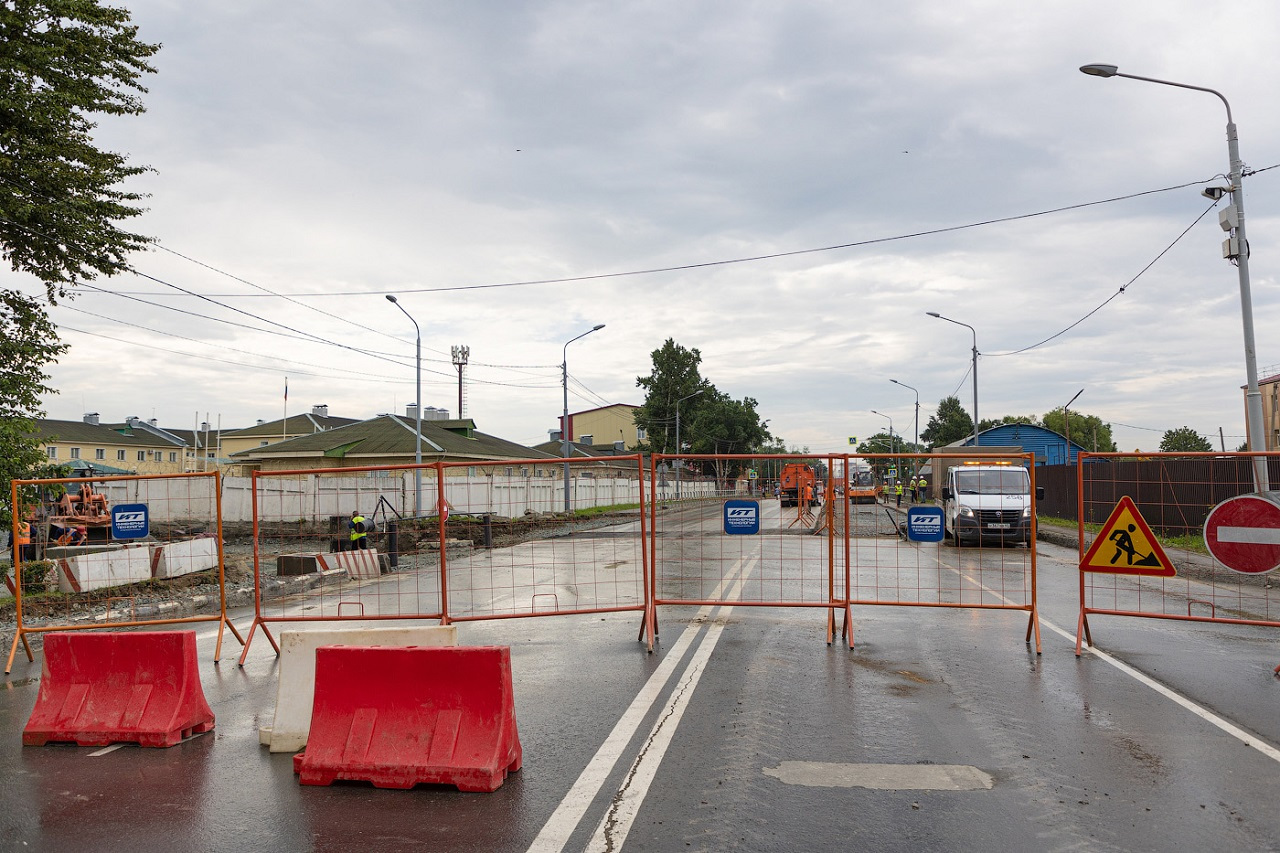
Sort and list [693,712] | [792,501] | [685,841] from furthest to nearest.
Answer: [792,501] < [693,712] < [685,841]

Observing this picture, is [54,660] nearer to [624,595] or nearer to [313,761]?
[313,761]

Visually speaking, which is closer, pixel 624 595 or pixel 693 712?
pixel 693 712

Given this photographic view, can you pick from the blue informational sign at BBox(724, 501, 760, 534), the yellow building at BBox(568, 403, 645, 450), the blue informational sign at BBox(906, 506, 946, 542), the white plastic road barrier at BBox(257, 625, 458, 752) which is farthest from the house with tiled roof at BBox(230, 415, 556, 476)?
the yellow building at BBox(568, 403, 645, 450)

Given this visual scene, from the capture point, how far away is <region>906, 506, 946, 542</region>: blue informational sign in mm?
9789

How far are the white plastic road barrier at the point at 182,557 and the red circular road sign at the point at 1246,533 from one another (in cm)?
1573

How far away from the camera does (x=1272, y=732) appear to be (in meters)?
6.05

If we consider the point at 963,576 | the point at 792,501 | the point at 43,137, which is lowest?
the point at 963,576

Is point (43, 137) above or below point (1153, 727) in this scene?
above

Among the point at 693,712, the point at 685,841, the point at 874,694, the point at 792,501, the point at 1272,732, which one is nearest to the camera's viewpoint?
the point at 685,841

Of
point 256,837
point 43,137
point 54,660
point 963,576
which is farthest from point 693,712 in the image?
point 43,137

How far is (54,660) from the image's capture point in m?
6.36

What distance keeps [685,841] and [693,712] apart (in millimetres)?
2364

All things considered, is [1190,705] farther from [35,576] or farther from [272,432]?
[272,432]

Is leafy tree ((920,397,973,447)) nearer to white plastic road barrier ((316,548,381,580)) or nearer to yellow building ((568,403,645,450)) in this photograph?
yellow building ((568,403,645,450))
